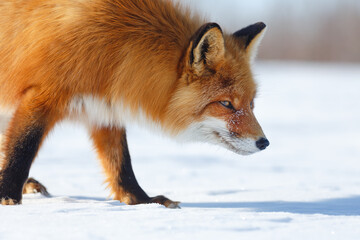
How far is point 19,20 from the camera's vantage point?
4.66 meters

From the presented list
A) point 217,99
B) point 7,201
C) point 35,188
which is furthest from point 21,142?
point 217,99

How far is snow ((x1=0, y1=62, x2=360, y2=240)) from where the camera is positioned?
3143 millimetres

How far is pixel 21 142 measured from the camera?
4277 millimetres

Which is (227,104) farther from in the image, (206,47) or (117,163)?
(117,163)

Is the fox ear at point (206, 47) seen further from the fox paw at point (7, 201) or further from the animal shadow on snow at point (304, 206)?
the fox paw at point (7, 201)

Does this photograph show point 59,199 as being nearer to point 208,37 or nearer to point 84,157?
point 208,37

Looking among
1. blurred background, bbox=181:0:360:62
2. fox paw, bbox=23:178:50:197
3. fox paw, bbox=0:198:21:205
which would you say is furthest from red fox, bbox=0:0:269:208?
blurred background, bbox=181:0:360:62

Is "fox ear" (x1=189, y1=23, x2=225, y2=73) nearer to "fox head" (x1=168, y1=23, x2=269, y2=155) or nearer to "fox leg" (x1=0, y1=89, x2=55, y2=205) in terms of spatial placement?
"fox head" (x1=168, y1=23, x2=269, y2=155)

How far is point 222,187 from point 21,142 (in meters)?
2.97

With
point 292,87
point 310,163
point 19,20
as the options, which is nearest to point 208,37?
point 19,20

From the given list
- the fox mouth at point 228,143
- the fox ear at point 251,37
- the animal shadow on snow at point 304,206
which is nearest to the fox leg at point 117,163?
the animal shadow on snow at point 304,206

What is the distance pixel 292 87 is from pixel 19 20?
1838 cm

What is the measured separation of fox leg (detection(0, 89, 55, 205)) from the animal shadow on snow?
5.27 feet

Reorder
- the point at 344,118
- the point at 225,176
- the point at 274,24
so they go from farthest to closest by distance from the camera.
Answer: the point at 274,24 → the point at 344,118 → the point at 225,176
